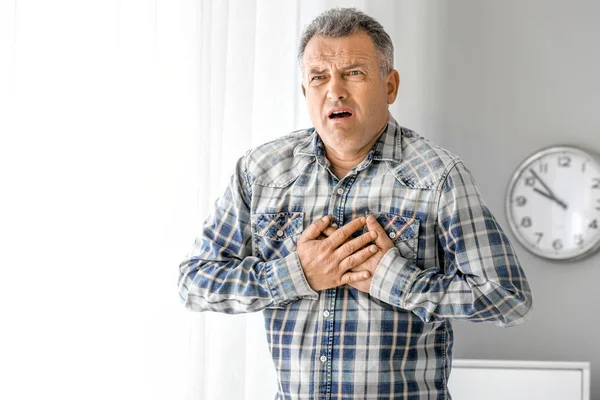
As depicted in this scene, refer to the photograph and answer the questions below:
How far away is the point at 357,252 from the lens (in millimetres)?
1623

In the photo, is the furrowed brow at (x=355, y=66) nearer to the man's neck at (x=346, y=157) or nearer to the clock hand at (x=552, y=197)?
the man's neck at (x=346, y=157)

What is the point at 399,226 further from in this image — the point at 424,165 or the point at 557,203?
the point at 557,203

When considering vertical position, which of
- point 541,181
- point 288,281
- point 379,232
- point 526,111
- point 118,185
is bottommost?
point 288,281

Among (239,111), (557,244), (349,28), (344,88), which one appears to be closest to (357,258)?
(344,88)

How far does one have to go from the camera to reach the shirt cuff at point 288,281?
1625 millimetres

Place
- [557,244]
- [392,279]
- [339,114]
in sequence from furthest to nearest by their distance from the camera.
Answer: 1. [557,244]
2. [339,114]
3. [392,279]

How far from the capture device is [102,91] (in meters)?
1.94

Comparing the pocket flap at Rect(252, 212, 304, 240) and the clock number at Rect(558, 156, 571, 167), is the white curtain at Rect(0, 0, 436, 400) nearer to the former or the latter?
the pocket flap at Rect(252, 212, 304, 240)

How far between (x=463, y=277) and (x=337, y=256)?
251 millimetres

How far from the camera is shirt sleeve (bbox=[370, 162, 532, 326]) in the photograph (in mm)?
1551

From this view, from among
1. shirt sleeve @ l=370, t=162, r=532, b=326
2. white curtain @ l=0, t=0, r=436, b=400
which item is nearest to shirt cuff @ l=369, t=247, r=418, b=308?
shirt sleeve @ l=370, t=162, r=532, b=326

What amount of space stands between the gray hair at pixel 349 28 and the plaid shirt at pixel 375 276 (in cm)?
17

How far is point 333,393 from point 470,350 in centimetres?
156

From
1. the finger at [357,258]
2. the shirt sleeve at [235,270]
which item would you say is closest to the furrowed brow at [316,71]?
the shirt sleeve at [235,270]
